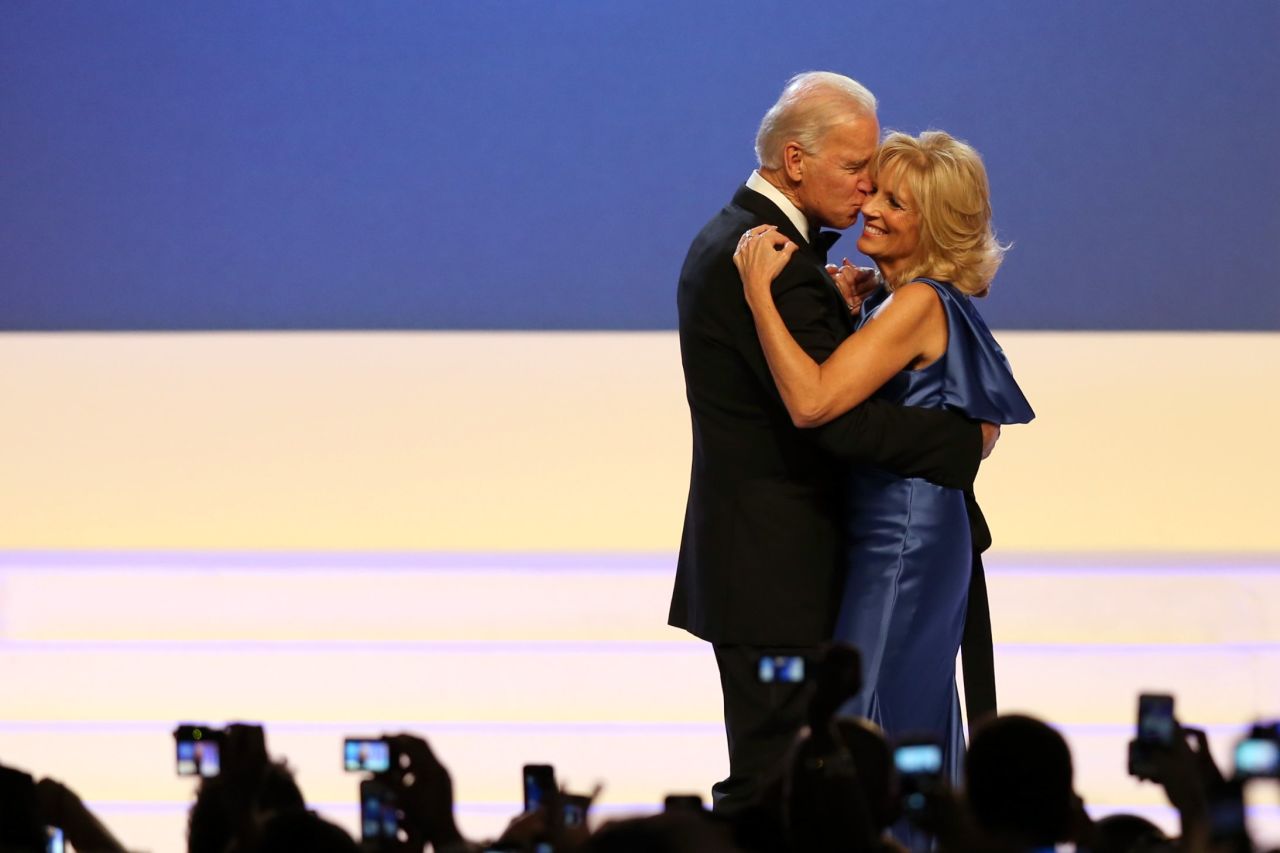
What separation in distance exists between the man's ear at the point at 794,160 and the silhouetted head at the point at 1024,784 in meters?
1.27

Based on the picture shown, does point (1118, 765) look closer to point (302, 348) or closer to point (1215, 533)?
point (1215, 533)

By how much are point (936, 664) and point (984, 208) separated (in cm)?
64

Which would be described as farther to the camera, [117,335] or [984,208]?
[117,335]

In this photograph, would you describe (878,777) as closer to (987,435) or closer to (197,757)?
(197,757)

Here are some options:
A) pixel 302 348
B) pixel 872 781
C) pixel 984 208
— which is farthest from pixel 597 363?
pixel 872 781

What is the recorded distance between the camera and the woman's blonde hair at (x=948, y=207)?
2314 mm

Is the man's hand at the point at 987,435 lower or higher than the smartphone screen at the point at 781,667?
higher

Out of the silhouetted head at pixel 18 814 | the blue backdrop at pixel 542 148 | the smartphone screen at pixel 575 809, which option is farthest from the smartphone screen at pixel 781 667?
the blue backdrop at pixel 542 148

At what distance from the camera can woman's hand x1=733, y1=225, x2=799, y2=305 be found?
224 cm

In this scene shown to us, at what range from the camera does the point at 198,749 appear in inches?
57.4

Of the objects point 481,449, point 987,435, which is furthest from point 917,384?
point 481,449

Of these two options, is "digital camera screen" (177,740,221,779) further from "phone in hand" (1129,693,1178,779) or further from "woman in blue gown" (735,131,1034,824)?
"woman in blue gown" (735,131,1034,824)

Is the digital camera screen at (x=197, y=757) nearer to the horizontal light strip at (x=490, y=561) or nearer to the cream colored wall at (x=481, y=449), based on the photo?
the horizontal light strip at (x=490, y=561)

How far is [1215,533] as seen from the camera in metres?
3.85
